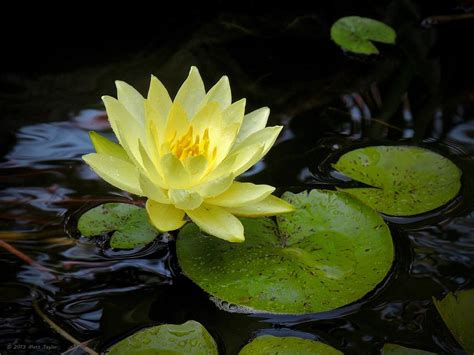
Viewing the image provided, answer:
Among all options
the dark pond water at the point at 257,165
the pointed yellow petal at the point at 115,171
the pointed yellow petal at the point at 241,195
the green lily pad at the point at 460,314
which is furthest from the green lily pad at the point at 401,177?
the pointed yellow petal at the point at 115,171

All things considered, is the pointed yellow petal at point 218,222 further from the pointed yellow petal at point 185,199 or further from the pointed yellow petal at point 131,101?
the pointed yellow petal at point 131,101

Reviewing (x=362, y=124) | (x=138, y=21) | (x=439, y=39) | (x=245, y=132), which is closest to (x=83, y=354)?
(x=245, y=132)

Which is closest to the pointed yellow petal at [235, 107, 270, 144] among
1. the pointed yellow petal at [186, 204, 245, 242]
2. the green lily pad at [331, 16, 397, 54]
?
the pointed yellow petal at [186, 204, 245, 242]

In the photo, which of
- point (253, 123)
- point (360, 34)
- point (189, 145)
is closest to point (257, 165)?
point (253, 123)

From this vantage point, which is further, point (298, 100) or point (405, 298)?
point (298, 100)

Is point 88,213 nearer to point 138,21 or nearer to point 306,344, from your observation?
point 306,344

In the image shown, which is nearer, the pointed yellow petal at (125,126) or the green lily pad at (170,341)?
the green lily pad at (170,341)

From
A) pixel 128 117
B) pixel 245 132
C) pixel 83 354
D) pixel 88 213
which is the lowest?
pixel 83 354
